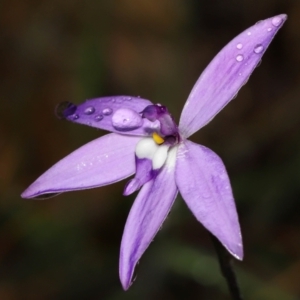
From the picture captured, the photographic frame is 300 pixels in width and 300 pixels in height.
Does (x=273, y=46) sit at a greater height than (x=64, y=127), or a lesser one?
greater

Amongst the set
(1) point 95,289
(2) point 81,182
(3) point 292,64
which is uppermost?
(2) point 81,182

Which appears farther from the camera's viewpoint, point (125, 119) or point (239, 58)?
point (125, 119)

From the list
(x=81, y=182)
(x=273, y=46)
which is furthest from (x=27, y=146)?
(x=81, y=182)

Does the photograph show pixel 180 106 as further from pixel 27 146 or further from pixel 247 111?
pixel 27 146

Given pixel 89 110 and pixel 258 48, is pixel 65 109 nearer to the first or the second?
pixel 89 110

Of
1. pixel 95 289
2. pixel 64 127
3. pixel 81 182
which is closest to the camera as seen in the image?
pixel 81 182

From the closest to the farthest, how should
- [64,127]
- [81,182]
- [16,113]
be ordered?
[81,182] → [16,113] → [64,127]

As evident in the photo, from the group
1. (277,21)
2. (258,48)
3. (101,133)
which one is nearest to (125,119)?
(258,48)
